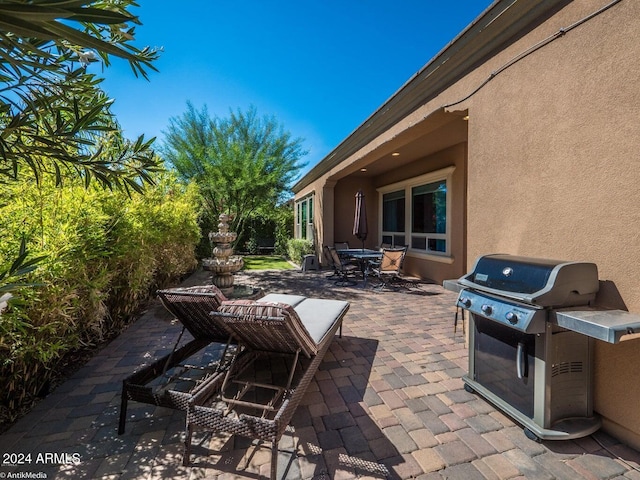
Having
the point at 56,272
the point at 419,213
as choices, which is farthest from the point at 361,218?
the point at 56,272

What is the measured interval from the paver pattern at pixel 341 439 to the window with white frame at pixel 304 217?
10.1 m

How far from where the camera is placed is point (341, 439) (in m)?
2.14

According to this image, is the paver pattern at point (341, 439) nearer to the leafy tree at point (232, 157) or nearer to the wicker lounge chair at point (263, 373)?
the wicker lounge chair at point (263, 373)

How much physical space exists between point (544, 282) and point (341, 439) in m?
1.94

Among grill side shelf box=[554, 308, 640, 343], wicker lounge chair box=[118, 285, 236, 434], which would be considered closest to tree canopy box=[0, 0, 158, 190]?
wicker lounge chair box=[118, 285, 236, 434]

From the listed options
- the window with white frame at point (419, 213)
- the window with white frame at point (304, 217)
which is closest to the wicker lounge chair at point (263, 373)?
the window with white frame at point (419, 213)

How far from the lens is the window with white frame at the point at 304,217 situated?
13.1 metres

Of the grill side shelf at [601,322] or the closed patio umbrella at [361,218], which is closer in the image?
the grill side shelf at [601,322]

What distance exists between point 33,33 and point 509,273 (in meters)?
3.17

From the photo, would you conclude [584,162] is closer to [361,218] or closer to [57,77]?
[57,77]

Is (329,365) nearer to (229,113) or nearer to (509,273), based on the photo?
(509,273)

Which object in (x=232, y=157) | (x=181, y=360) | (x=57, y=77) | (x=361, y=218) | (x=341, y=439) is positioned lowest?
(x=341, y=439)

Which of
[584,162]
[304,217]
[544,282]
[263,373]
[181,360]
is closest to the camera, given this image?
[544,282]

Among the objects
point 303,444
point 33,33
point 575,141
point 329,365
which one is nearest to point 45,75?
point 33,33
